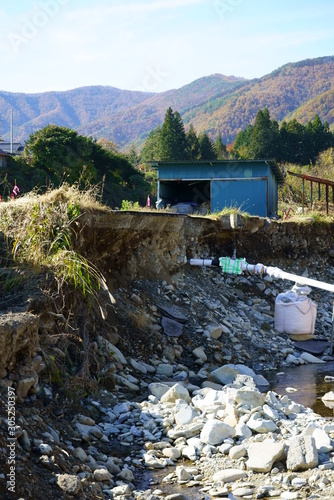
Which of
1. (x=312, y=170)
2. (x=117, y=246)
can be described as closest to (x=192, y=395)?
(x=117, y=246)

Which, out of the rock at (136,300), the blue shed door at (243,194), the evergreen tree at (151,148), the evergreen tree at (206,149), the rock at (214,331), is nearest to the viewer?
the rock at (136,300)

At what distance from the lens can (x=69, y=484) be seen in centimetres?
526

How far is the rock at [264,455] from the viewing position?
20.7ft

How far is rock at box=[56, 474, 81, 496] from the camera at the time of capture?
17.1 feet

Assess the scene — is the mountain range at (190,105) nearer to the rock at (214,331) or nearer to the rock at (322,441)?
the rock at (214,331)

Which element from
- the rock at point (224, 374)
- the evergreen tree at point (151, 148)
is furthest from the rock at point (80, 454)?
the evergreen tree at point (151, 148)

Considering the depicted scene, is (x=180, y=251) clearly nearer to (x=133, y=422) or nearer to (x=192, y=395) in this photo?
(x=192, y=395)

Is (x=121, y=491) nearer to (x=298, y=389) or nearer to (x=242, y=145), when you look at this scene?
(x=298, y=389)

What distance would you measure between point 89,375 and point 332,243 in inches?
541

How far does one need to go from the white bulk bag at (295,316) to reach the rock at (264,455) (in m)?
6.73

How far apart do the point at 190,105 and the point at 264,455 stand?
340 feet

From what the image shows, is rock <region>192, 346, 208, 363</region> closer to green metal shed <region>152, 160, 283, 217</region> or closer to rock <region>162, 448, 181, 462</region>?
rock <region>162, 448, 181, 462</region>

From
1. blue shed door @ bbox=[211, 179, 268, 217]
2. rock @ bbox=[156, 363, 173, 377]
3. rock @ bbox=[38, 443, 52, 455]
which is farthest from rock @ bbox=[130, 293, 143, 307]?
blue shed door @ bbox=[211, 179, 268, 217]

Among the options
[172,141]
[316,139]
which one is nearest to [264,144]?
[316,139]
